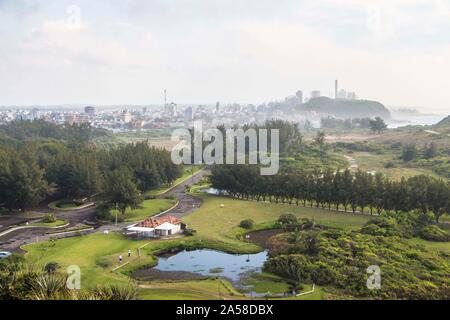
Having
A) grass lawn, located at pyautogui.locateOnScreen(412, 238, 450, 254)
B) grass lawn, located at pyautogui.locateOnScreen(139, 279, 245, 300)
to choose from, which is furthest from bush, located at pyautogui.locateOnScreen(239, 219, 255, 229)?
grass lawn, located at pyautogui.locateOnScreen(412, 238, 450, 254)

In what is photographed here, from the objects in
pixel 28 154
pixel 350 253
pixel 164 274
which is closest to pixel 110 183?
pixel 28 154

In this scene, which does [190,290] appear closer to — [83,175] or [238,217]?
[238,217]

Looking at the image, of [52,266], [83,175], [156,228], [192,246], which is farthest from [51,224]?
[192,246]

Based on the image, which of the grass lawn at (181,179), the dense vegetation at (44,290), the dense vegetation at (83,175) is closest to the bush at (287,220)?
the dense vegetation at (83,175)

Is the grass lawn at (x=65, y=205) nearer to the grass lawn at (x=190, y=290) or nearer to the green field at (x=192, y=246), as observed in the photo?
the green field at (x=192, y=246)

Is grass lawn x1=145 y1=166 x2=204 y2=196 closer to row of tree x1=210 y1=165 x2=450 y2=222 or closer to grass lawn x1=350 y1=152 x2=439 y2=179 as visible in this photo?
row of tree x1=210 y1=165 x2=450 y2=222
